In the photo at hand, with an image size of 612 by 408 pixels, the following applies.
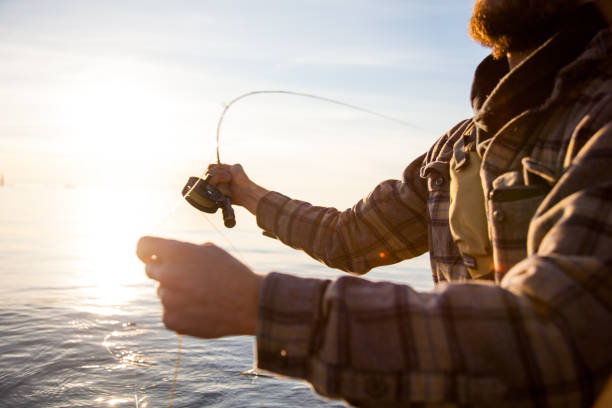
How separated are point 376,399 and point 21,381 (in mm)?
4538

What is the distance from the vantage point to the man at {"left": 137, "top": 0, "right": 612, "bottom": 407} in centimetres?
105

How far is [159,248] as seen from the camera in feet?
4.41

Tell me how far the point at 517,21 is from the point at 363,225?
4.30 feet

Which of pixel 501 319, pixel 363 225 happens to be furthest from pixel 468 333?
pixel 363 225

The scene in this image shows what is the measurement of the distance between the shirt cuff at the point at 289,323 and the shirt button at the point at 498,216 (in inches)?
30.1

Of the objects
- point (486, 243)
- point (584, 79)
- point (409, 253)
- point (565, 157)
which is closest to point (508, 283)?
point (565, 157)

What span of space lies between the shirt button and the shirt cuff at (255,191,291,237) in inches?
61.3

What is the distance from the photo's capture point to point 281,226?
299 cm

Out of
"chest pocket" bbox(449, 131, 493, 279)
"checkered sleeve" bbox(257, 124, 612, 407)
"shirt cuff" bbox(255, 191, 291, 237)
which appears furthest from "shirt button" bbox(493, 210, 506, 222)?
"shirt cuff" bbox(255, 191, 291, 237)

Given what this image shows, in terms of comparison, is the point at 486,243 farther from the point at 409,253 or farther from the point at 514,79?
the point at 409,253

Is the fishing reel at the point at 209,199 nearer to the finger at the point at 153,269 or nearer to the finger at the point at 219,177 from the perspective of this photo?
the finger at the point at 219,177

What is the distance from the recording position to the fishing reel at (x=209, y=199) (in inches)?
125

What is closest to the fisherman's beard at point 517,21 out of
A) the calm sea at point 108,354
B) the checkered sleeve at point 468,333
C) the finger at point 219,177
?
the checkered sleeve at point 468,333

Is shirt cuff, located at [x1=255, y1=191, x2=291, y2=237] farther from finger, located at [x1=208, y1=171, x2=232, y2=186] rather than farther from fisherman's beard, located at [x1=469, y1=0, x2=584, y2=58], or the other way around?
fisherman's beard, located at [x1=469, y1=0, x2=584, y2=58]
